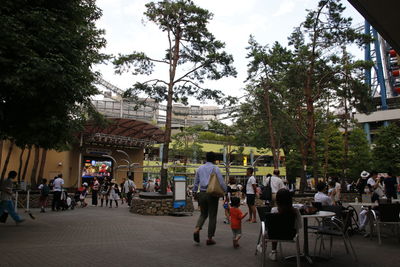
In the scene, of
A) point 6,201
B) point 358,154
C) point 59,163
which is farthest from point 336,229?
point 358,154

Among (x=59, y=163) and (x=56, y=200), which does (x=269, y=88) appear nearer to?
(x=56, y=200)

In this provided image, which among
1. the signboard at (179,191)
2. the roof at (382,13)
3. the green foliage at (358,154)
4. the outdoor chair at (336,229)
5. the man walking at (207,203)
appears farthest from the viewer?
the green foliage at (358,154)

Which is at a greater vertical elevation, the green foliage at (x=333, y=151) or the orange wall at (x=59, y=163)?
the green foliage at (x=333, y=151)

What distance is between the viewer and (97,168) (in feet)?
103

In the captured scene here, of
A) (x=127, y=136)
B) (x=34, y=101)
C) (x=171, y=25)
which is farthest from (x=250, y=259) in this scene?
(x=127, y=136)

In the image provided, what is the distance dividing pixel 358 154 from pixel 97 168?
29.7 meters

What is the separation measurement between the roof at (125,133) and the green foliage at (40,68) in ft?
51.8

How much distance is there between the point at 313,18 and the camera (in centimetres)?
1691

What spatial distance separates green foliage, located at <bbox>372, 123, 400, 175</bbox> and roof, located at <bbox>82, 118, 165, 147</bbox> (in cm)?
2253

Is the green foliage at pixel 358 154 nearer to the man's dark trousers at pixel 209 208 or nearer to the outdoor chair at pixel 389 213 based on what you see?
the outdoor chair at pixel 389 213

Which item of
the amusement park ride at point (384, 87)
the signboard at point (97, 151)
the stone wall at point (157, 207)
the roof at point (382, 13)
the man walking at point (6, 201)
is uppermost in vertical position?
the amusement park ride at point (384, 87)

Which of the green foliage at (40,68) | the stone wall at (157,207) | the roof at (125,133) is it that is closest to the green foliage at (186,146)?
the roof at (125,133)

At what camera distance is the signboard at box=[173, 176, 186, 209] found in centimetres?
1315

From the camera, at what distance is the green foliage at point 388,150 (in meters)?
32.9
